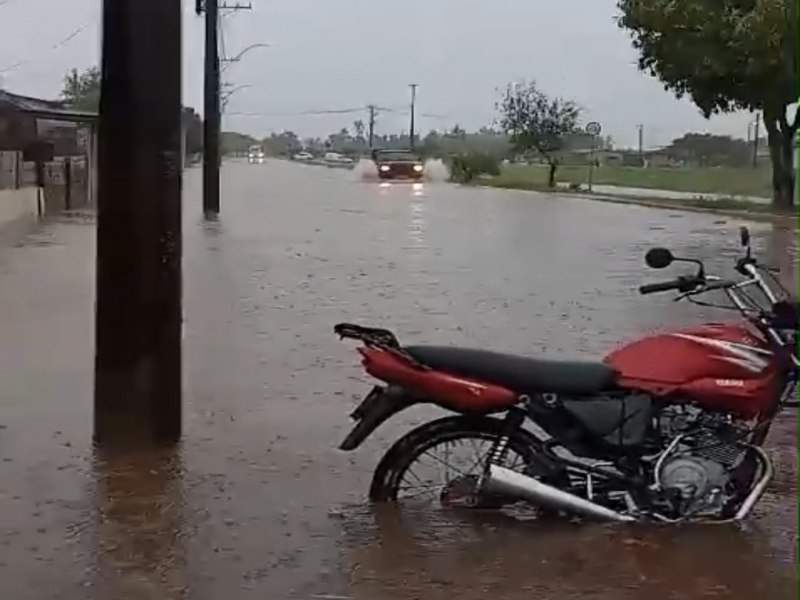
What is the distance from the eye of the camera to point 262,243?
77.7ft

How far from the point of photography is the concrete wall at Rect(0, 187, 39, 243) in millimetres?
24812

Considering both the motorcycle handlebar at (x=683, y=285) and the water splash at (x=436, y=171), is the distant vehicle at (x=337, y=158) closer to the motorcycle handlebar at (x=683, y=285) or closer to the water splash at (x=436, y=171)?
the water splash at (x=436, y=171)

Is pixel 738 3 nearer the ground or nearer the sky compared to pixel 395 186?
nearer the sky

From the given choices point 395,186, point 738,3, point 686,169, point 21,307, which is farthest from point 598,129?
point 21,307

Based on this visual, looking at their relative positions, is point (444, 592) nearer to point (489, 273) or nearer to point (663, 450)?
point (663, 450)

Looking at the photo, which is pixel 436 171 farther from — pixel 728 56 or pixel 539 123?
pixel 728 56

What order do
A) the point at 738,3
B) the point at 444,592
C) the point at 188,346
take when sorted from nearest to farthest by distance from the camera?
the point at 444,592 → the point at 188,346 → the point at 738,3

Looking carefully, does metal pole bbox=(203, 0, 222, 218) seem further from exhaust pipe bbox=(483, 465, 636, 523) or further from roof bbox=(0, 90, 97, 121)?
exhaust pipe bbox=(483, 465, 636, 523)

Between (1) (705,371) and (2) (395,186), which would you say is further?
(2) (395,186)

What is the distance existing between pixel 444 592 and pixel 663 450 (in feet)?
3.68

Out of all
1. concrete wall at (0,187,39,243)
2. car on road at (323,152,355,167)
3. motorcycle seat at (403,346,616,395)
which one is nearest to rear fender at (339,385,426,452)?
motorcycle seat at (403,346,616,395)

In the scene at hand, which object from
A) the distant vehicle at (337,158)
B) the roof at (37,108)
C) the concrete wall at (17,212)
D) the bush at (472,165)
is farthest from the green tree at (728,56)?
the distant vehicle at (337,158)

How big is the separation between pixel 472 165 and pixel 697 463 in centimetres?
7107

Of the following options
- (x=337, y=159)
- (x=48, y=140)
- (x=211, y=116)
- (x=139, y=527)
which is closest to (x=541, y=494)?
(x=139, y=527)
